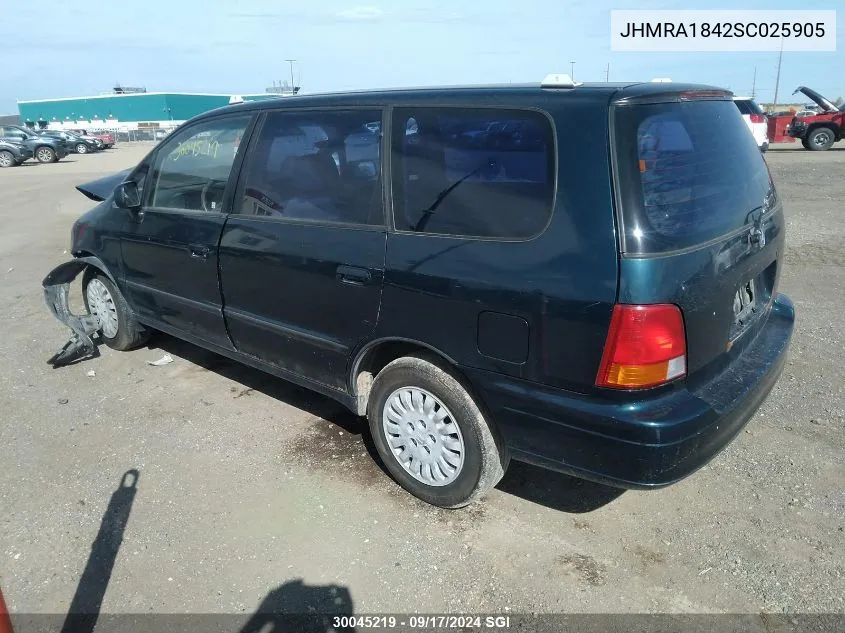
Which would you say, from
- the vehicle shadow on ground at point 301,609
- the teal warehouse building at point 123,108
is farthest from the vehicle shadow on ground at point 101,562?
the teal warehouse building at point 123,108

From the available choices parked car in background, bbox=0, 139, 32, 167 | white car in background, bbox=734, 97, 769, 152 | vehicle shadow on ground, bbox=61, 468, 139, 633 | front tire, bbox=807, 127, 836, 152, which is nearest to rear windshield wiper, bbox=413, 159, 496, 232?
vehicle shadow on ground, bbox=61, 468, 139, 633

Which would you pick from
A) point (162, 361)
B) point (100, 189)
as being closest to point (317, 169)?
point (162, 361)

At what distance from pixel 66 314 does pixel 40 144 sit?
27.0 meters

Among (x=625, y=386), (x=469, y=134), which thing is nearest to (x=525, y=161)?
(x=469, y=134)

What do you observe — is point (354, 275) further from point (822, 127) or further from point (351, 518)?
point (822, 127)

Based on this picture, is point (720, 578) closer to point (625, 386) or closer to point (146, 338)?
point (625, 386)

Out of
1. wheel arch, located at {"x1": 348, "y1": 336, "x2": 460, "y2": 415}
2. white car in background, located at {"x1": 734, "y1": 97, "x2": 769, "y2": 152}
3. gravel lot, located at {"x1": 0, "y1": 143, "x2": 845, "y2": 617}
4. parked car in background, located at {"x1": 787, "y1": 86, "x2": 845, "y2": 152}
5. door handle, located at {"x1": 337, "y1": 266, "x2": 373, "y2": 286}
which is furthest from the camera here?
parked car in background, located at {"x1": 787, "y1": 86, "x2": 845, "y2": 152}

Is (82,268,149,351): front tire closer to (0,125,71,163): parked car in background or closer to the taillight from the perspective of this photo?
the taillight

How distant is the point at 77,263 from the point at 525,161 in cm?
386

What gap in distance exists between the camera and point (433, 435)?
2869 millimetres

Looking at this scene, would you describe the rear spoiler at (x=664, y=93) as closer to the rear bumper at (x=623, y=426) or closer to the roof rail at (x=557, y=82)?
the roof rail at (x=557, y=82)

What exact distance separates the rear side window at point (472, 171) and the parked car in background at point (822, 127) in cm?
2342

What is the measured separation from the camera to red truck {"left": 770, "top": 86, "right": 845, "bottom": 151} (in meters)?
21.6

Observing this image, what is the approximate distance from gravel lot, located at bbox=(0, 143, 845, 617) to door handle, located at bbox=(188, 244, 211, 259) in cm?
98
